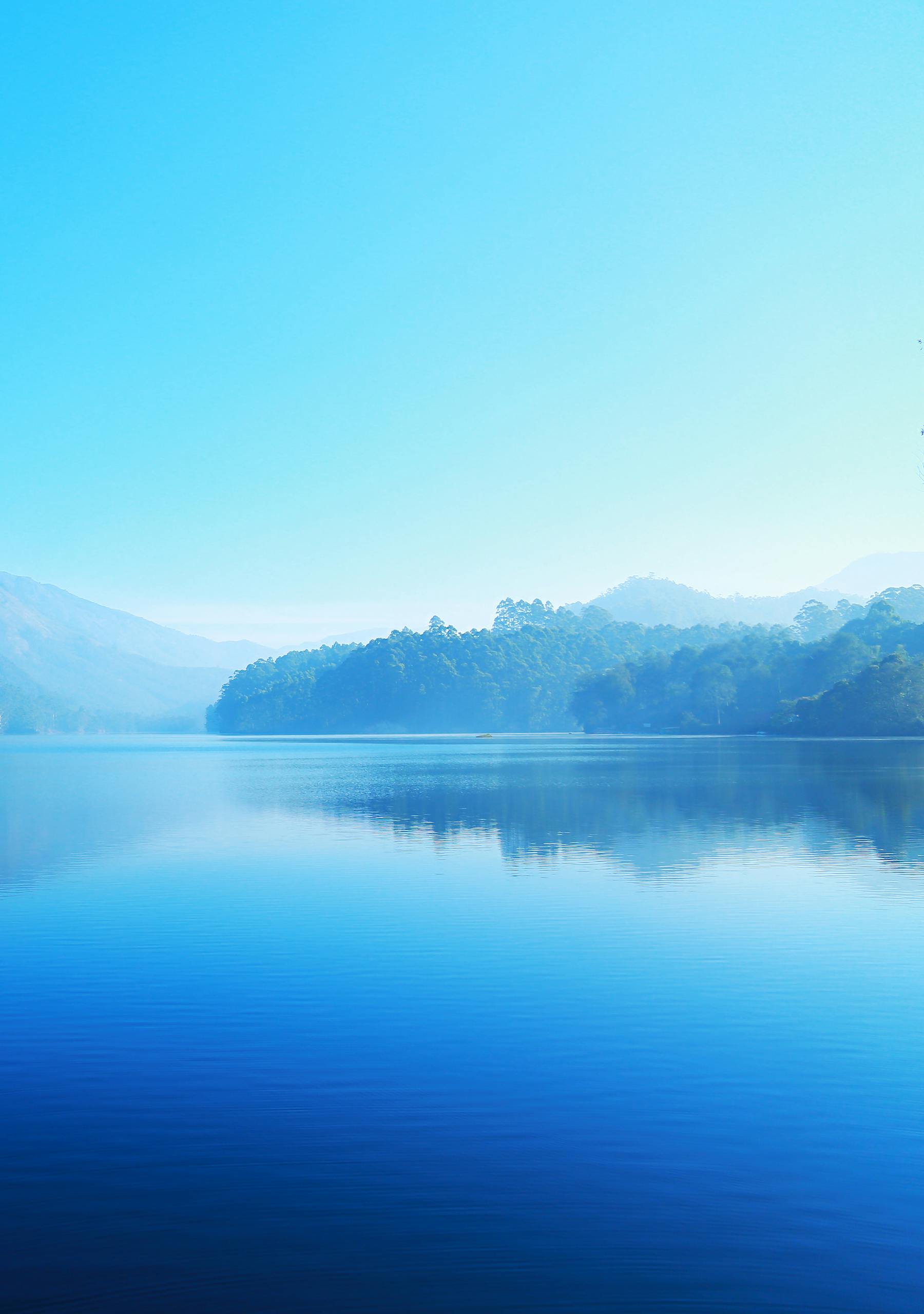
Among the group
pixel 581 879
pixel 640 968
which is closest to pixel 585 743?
pixel 581 879

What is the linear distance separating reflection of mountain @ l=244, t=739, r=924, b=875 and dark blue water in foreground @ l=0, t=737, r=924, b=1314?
170 centimetres

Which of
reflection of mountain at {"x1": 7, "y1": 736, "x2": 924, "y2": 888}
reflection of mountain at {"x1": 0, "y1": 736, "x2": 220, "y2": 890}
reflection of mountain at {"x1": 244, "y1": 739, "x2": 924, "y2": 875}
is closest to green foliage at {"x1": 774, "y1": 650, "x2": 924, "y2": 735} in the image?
reflection of mountain at {"x1": 7, "y1": 736, "x2": 924, "y2": 888}

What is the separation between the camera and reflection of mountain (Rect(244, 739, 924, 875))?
2422 cm

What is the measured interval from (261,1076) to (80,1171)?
2102 mm

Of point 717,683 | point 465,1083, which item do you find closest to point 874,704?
point 717,683

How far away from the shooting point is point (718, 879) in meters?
19.3

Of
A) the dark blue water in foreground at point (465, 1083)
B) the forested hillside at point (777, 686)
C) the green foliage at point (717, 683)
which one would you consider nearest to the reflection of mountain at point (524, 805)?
the dark blue water in foreground at point (465, 1083)

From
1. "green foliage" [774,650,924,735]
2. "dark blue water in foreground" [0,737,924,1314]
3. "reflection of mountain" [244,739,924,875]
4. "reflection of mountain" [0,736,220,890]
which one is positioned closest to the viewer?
"dark blue water in foreground" [0,737,924,1314]

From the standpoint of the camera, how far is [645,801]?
3484 cm

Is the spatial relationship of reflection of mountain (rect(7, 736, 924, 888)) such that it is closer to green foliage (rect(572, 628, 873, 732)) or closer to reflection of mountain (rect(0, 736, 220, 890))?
reflection of mountain (rect(0, 736, 220, 890))

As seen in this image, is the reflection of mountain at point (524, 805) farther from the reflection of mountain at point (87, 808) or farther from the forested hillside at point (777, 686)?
the forested hillside at point (777, 686)

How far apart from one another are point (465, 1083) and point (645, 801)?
1057 inches

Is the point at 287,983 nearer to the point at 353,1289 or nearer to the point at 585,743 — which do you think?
the point at 353,1289

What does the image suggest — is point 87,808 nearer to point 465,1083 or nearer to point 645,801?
point 645,801
